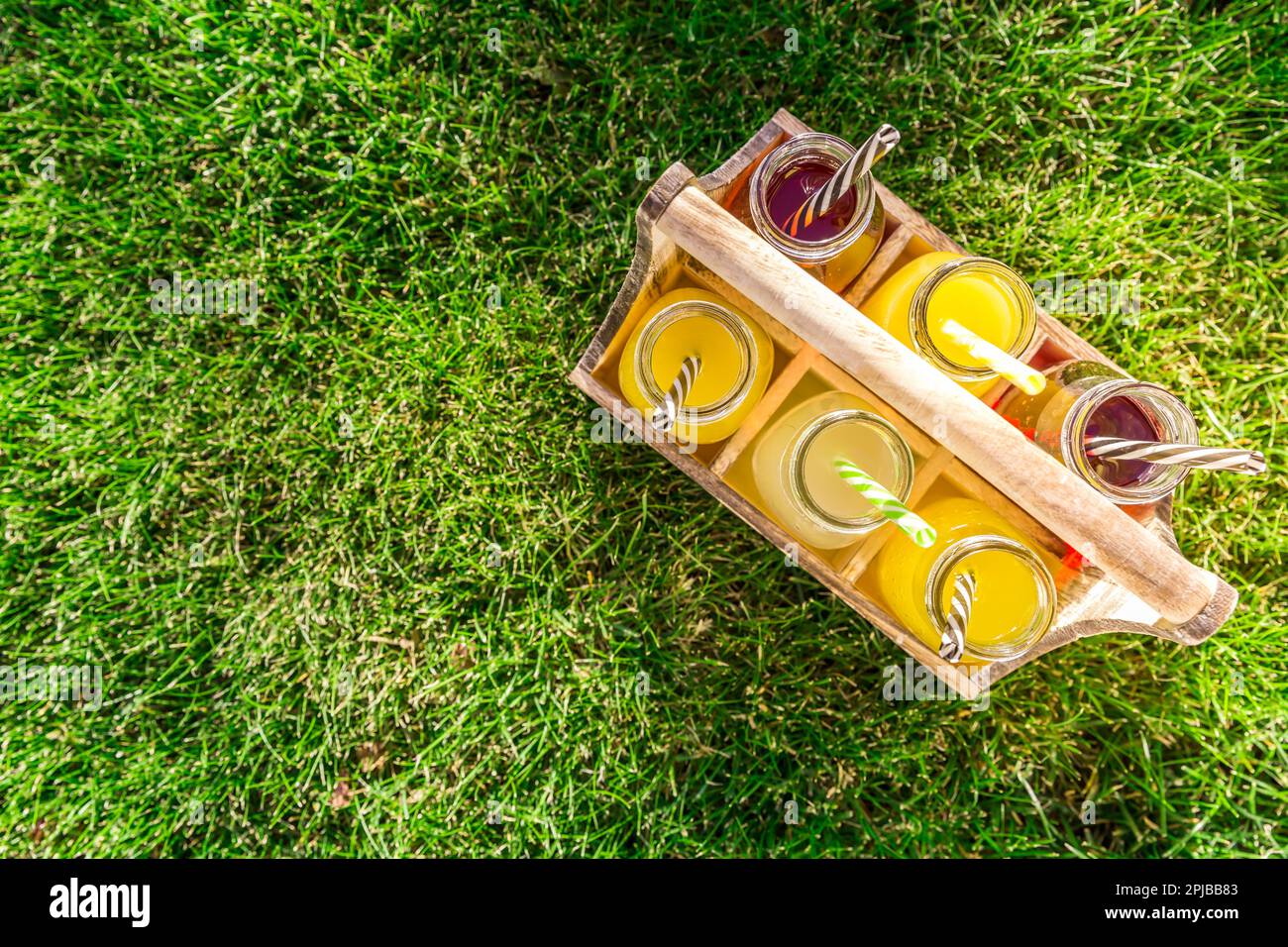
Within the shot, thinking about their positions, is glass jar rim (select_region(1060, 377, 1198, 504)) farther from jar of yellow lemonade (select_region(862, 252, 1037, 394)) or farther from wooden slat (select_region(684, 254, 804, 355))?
wooden slat (select_region(684, 254, 804, 355))

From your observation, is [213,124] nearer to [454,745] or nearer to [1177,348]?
[454,745]

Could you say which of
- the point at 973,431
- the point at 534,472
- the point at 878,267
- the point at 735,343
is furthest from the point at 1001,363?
Answer: the point at 534,472

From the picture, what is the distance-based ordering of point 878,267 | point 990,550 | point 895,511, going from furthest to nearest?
1. point 878,267
2. point 990,550
3. point 895,511

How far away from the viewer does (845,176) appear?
1479 millimetres

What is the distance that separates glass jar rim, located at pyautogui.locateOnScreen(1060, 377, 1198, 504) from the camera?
1529mm

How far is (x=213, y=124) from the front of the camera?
2.66 meters

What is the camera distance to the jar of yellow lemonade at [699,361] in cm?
162

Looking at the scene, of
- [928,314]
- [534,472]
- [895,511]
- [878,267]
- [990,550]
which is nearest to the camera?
[895,511]

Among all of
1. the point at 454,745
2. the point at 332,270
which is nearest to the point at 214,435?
the point at 332,270

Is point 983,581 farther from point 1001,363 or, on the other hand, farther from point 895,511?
point 1001,363

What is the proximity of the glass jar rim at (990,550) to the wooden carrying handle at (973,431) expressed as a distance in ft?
0.26

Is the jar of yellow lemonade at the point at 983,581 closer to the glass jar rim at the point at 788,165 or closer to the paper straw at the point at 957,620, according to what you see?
the paper straw at the point at 957,620

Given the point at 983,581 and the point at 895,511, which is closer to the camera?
the point at 895,511

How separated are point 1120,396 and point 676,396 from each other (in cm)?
91
